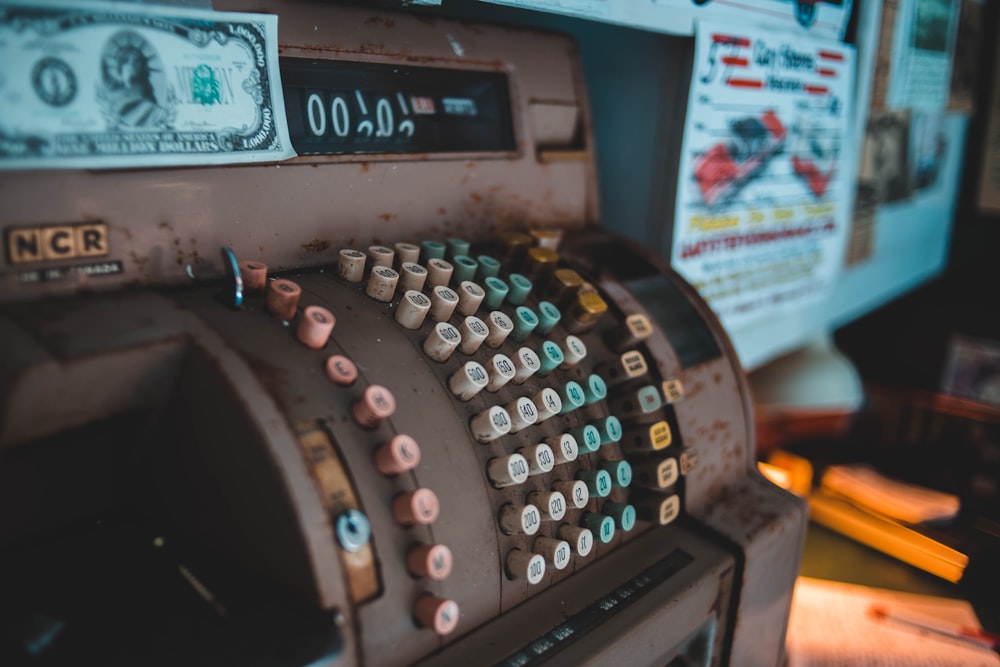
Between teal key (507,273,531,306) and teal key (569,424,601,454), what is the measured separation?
0.63ft

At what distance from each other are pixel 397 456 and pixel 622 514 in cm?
35

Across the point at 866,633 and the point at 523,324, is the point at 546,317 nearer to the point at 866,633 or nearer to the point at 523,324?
the point at 523,324

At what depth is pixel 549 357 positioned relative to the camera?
0.92 metres

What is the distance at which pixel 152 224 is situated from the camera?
79 cm

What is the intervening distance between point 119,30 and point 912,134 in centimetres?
230

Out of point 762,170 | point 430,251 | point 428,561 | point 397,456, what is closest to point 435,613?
point 428,561

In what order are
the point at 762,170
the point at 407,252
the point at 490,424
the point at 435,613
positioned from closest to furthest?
1. the point at 435,613
2. the point at 490,424
3. the point at 407,252
4. the point at 762,170

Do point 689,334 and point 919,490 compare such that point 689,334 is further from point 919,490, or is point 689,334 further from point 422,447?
point 919,490

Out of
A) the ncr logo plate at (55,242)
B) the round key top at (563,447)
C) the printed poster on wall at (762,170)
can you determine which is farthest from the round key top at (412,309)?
the printed poster on wall at (762,170)

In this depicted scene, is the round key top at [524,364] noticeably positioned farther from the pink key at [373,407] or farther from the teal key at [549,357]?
the pink key at [373,407]

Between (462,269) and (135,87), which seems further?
(462,269)

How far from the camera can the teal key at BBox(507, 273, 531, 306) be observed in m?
0.98

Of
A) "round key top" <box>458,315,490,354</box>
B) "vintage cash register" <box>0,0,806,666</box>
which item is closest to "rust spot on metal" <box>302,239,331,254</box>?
"vintage cash register" <box>0,0,806,666</box>

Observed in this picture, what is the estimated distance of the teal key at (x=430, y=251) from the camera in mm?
973
